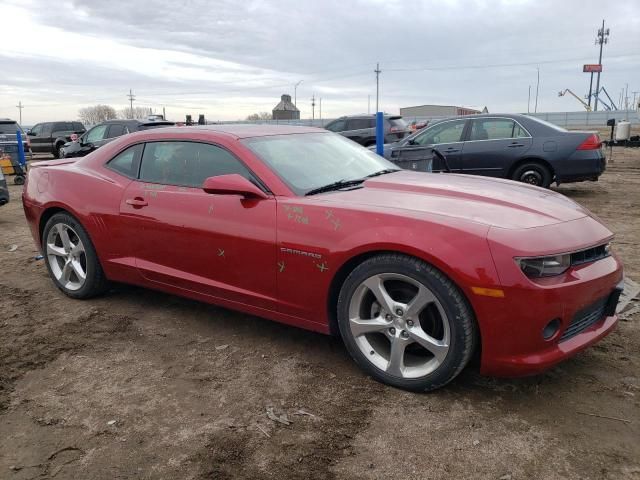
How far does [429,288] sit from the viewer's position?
2.64 m

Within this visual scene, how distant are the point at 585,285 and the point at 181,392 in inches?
86.7

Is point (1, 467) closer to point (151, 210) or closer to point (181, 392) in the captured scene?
point (181, 392)

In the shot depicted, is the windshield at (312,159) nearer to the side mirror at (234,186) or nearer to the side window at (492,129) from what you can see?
the side mirror at (234,186)

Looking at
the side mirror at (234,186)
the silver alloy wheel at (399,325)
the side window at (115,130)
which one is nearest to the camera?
the silver alloy wheel at (399,325)

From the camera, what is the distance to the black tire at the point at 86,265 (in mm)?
4227

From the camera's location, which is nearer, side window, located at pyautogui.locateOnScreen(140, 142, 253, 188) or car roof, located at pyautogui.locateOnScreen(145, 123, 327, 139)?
side window, located at pyautogui.locateOnScreen(140, 142, 253, 188)

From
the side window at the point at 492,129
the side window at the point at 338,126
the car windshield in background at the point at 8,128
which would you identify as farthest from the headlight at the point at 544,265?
the car windshield in background at the point at 8,128

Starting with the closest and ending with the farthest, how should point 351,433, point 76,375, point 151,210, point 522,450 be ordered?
1. point 522,450
2. point 351,433
3. point 76,375
4. point 151,210

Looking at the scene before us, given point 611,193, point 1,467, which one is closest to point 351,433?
point 1,467

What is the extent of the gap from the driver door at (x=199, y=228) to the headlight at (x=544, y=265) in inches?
54.7

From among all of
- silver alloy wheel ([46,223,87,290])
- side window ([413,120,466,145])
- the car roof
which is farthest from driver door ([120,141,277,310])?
side window ([413,120,466,145])

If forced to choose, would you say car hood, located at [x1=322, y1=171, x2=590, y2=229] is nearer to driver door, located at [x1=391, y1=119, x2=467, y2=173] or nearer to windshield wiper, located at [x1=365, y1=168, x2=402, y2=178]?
windshield wiper, located at [x1=365, y1=168, x2=402, y2=178]

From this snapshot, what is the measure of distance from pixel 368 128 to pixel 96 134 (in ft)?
25.8

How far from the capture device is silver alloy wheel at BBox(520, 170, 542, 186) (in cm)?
872
